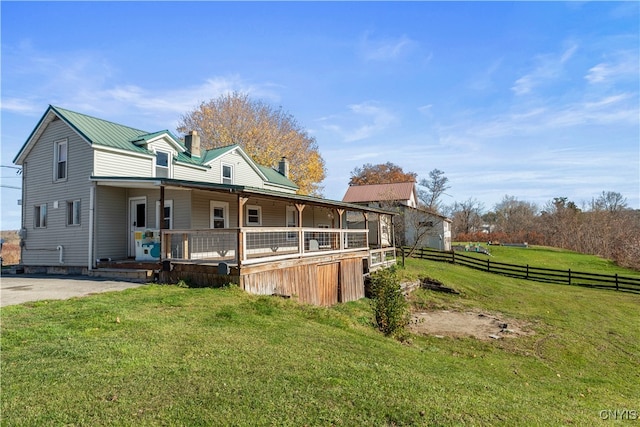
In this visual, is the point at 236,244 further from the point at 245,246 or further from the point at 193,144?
the point at 193,144

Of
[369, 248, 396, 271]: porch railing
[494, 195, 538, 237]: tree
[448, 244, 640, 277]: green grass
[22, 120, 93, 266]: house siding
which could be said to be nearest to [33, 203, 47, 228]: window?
[22, 120, 93, 266]: house siding

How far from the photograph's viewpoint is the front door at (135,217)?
14.3 metres

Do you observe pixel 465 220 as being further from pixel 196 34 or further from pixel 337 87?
pixel 196 34

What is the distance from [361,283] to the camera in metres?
16.3

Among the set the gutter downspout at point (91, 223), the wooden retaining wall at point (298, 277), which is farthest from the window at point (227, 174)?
the wooden retaining wall at point (298, 277)

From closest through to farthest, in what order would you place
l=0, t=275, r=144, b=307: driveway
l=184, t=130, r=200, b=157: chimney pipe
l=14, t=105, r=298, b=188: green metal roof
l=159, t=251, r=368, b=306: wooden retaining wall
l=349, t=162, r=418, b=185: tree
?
1. l=0, t=275, r=144, b=307: driveway
2. l=159, t=251, r=368, b=306: wooden retaining wall
3. l=14, t=105, r=298, b=188: green metal roof
4. l=184, t=130, r=200, b=157: chimney pipe
5. l=349, t=162, r=418, b=185: tree

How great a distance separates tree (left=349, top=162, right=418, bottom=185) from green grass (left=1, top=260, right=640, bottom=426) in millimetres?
46741

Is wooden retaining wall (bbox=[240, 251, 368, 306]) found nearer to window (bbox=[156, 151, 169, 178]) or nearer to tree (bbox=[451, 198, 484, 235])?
window (bbox=[156, 151, 169, 178])

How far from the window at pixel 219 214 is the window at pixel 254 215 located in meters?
1.57

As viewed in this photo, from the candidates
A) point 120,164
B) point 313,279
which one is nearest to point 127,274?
point 120,164

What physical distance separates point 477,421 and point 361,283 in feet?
41.8

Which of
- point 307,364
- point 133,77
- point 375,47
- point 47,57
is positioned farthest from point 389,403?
point 133,77

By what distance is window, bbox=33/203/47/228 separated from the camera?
15.1 metres

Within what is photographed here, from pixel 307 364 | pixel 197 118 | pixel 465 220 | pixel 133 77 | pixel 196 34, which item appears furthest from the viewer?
pixel 465 220
